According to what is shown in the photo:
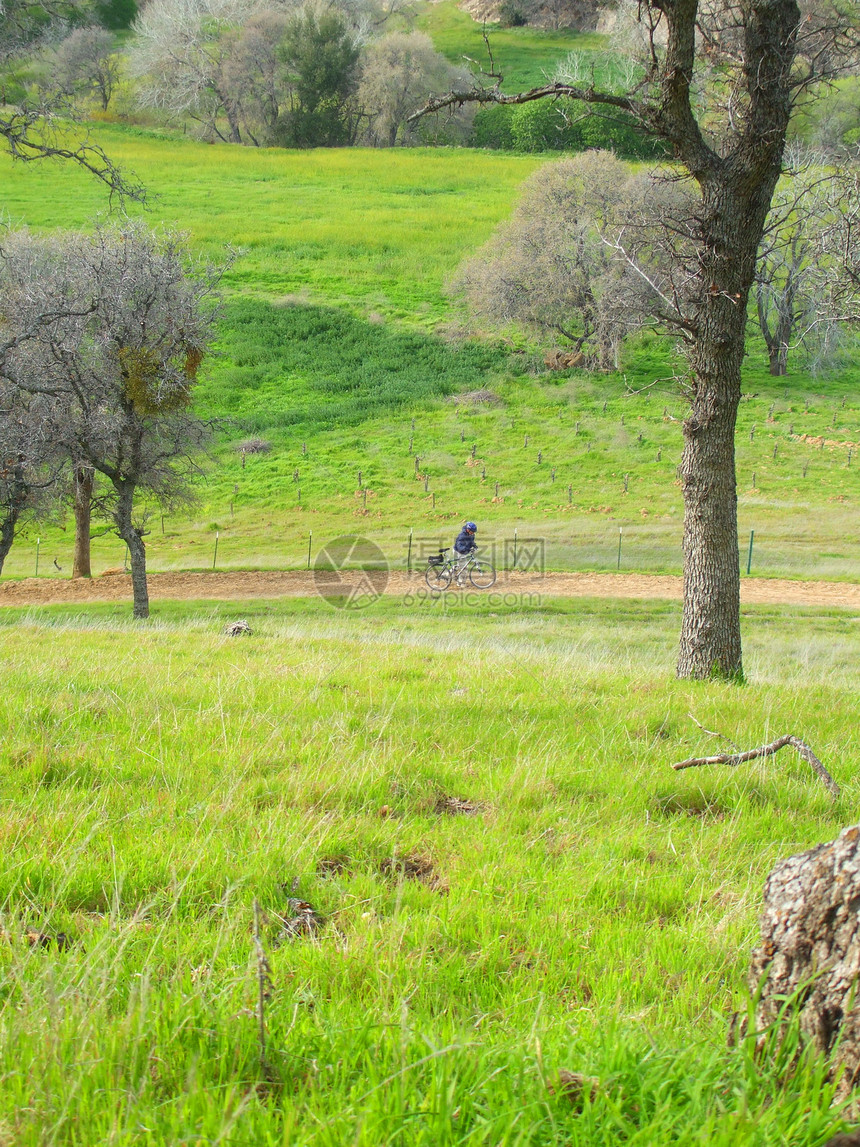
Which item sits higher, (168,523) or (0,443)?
(0,443)

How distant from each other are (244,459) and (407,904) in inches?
1444

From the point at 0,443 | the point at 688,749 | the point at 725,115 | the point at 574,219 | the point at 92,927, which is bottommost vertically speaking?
the point at 688,749

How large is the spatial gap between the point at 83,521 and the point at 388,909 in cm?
2642

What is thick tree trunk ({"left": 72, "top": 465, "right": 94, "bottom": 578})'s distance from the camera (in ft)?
77.1

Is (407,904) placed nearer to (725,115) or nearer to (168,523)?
(725,115)

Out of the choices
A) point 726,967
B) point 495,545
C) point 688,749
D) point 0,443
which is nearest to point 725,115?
point 688,749

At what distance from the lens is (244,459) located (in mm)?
37531

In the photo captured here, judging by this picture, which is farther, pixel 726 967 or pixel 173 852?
pixel 173 852

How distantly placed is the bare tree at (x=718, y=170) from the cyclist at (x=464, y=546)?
1402 cm

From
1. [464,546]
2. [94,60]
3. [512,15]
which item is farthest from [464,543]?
[512,15]

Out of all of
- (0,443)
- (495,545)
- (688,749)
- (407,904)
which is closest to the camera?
(407,904)

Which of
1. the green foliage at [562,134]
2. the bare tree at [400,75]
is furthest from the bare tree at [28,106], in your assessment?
the bare tree at [400,75]

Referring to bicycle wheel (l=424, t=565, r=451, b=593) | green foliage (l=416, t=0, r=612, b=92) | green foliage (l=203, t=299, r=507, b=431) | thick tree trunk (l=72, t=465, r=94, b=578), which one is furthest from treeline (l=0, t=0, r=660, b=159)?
thick tree trunk (l=72, t=465, r=94, b=578)

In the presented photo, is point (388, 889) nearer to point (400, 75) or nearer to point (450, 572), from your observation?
point (450, 572)
